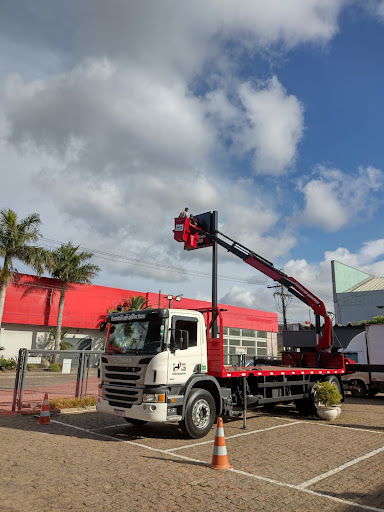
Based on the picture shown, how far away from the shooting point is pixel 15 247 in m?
29.1

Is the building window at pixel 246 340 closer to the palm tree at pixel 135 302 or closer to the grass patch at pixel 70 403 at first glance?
the palm tree at pixel 135 302

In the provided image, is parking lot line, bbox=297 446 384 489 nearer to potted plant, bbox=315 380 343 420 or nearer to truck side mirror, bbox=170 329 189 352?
potted plant, bbox=315 380 343 420

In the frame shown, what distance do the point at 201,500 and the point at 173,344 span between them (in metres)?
3.43

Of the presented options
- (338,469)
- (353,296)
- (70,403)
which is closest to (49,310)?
(70,403)

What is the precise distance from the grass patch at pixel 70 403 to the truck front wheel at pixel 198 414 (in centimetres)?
524

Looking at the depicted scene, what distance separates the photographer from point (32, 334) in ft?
111

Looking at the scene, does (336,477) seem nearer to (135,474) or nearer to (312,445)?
(312,445)

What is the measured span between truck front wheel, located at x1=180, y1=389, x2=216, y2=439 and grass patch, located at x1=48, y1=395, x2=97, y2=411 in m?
5.24

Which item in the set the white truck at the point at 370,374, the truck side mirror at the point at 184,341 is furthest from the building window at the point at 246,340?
the truck side mirror at the point at 184,341

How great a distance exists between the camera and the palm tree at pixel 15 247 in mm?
28656

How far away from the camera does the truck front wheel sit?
8.10 m

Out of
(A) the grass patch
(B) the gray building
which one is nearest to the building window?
(B) the gray building

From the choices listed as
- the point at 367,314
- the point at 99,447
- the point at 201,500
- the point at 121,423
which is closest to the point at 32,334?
the point at 121,423

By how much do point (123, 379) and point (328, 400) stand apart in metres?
6.19
